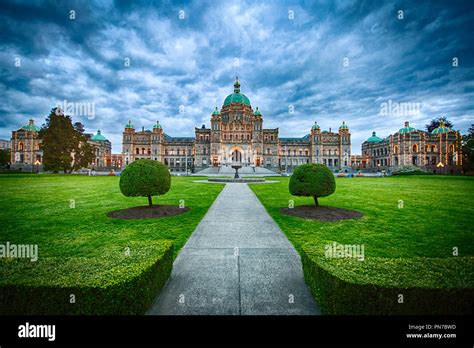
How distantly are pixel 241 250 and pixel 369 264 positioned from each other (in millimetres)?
3210

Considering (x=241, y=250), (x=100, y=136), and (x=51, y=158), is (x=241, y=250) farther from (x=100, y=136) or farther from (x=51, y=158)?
(x=100, y=136)

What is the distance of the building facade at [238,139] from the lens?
260 ft

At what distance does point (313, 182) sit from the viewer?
10.3m

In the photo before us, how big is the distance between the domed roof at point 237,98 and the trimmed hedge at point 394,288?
81549 millimetres

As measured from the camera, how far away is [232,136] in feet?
256

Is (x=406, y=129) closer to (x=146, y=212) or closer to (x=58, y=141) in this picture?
(x=146, y=212)

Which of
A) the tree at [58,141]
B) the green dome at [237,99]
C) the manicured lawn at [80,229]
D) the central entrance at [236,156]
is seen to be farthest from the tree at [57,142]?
the green dome at [237,99]

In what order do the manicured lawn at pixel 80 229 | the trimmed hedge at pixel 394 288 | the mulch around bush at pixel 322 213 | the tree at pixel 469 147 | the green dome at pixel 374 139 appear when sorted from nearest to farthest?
the trimmed hedge at pixel 394 288
the manicured lawn at pixel 80 229
the mulch around bush at pixel 322 213
the tree at pixel 469 147
the green dome at pixel 374 139

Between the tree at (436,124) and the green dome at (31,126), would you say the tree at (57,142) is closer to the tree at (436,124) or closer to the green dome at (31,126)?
the green dome at (31,126)

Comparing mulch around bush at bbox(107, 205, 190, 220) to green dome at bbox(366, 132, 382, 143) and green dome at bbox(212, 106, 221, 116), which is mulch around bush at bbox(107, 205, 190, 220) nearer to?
green dome at bbox(212, 106, 221, 116)

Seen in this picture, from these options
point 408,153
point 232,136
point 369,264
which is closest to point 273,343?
point 369,264

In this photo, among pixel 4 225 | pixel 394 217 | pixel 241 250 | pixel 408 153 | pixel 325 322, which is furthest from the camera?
pixel 408 153

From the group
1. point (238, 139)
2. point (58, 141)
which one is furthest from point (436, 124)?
point (58, 141)

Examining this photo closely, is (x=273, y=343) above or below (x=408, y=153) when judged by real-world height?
below
